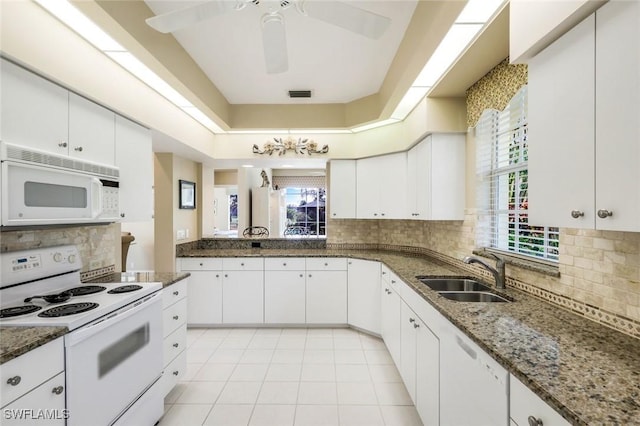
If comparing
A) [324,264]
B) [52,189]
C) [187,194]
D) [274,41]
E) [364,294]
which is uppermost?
[274,41]

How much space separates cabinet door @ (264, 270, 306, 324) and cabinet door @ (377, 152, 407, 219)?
132cm

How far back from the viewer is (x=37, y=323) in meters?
1.31

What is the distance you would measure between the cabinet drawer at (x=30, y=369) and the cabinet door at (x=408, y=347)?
194 centimetres

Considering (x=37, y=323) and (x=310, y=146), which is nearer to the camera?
(x=37, y=323)

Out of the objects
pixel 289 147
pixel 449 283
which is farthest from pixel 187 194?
pixel 449 283

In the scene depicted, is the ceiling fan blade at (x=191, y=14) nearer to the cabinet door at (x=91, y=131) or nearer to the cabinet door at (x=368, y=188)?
the cabinet door at (x=91, y=131)

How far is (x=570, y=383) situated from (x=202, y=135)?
3.61 m

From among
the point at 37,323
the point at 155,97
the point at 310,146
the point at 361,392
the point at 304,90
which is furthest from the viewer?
the point at 310,146

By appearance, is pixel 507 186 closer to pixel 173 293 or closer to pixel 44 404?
pixel 173 293

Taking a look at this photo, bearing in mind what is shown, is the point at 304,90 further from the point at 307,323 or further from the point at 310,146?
the point at 307,323

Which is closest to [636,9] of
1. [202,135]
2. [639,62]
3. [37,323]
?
[639,62]

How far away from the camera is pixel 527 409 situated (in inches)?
35.3

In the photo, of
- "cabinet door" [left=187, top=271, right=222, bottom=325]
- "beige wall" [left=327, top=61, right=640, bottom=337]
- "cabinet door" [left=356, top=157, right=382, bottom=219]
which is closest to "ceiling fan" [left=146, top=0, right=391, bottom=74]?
"beige wall" [left=327, top=61, right=640, bottom=337]

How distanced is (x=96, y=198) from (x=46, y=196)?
301mm
